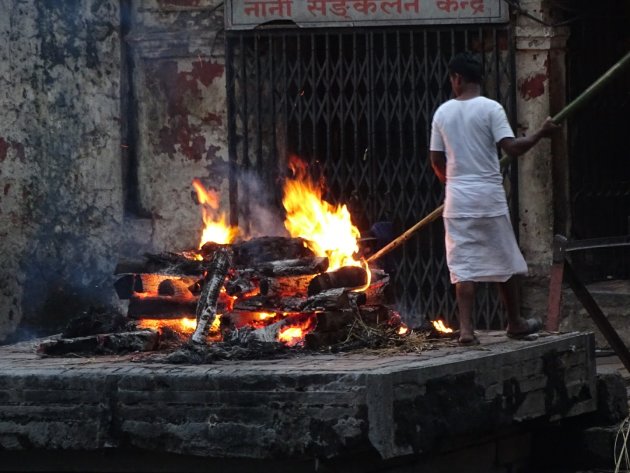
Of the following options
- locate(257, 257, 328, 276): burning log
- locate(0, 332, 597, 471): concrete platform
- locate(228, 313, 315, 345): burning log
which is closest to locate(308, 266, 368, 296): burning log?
locate(257, 257, 328, 276): burning log

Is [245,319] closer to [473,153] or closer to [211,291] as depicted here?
[211,291]

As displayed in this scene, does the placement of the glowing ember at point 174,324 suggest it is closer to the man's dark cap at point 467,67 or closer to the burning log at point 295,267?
the burning log at point 295,267

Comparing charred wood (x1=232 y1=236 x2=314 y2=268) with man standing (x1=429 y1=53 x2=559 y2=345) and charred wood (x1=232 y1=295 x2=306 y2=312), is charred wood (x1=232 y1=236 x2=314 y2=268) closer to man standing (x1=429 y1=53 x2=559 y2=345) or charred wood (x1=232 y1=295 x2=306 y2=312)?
charred wood (x1=232 y1=295 x2=306 y2=312)

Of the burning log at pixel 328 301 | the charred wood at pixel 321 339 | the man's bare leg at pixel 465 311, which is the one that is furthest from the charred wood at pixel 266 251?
the man's bare leg at pixel 465 311

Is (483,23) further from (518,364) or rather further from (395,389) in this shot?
(395,389)

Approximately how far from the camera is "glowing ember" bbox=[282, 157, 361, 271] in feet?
26.6

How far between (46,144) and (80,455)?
4.84 m

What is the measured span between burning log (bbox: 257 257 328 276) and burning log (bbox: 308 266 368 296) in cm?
Result: 11

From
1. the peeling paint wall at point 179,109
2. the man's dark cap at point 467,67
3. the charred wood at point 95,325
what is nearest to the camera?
the man's dark cap at point 467,67

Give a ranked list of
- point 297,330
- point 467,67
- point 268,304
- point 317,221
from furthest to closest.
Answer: point 317,221 < point 268,304 < point 297,330 < point 467,67

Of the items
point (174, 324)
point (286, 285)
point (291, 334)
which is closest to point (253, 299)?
point (286, 285)

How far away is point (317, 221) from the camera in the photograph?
29.6 feet

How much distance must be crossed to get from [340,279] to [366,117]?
327 centimetres

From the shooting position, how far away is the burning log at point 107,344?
709 centimetres
